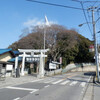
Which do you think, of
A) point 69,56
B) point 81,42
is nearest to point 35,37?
point 69,56

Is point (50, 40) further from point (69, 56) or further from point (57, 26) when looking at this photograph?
point (69, 56)

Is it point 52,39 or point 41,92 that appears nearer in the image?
point 41,92

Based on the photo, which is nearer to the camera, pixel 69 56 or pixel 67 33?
pixel 67 33

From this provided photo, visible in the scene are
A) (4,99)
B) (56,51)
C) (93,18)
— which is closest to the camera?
(4,99)

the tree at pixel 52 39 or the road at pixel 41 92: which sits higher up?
the tree at pixel 52 39

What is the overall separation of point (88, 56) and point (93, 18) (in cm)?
3468

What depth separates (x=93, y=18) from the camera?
1741 cm

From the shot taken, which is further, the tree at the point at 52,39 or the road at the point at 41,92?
the tree at the point at 52,39

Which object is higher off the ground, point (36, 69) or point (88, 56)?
point (88, 56)

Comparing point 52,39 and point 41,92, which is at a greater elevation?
point 52,39

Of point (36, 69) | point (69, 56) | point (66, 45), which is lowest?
point (36, 69)

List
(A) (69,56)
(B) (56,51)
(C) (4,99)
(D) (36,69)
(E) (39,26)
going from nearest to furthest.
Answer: (C) (4,99) < (D) (36,69) < (E) (39,26) < (B) (56,51) < (A) (69,56)

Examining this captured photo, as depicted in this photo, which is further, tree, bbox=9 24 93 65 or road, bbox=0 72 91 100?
tree, bbox=9 24 93 65

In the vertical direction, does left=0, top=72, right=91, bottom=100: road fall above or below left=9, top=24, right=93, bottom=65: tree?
below
